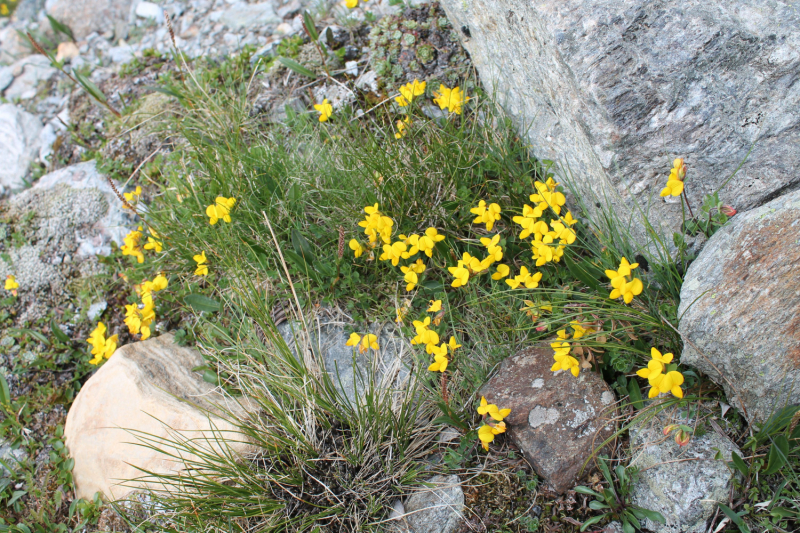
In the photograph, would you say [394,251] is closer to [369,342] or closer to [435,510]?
[369,342]

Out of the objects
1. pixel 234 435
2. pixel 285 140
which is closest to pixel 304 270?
pixel 234 435

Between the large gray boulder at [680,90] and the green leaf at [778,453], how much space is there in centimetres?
91

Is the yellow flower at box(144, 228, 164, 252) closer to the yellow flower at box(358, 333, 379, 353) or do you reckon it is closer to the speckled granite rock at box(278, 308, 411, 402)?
the speckled granite rock at box(278, 308, 411, 402)

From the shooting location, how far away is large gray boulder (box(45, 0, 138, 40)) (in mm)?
4934

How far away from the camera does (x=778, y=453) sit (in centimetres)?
177

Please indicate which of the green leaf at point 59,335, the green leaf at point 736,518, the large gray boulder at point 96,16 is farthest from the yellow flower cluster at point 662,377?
the large gray boulder at point 96,16

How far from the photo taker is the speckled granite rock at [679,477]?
6.11ft

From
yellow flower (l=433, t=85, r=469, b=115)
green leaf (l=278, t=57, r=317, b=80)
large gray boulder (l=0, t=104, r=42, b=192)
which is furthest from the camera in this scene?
large gray boulder (l=0, t=104, r=42, b=192)

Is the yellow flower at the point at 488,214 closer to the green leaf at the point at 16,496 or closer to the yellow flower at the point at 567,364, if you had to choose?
the yellow flower at the point at 567,364

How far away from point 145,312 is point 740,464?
275 cm

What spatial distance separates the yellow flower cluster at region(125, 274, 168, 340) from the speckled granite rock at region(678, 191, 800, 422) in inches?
99.2

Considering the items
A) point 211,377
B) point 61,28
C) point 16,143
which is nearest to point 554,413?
point 211,377

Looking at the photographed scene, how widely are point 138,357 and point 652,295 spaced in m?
2.50

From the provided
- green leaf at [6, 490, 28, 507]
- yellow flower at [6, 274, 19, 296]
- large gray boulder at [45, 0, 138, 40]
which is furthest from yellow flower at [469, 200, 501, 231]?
large gray boulder at [45, 0, 138, 40]
